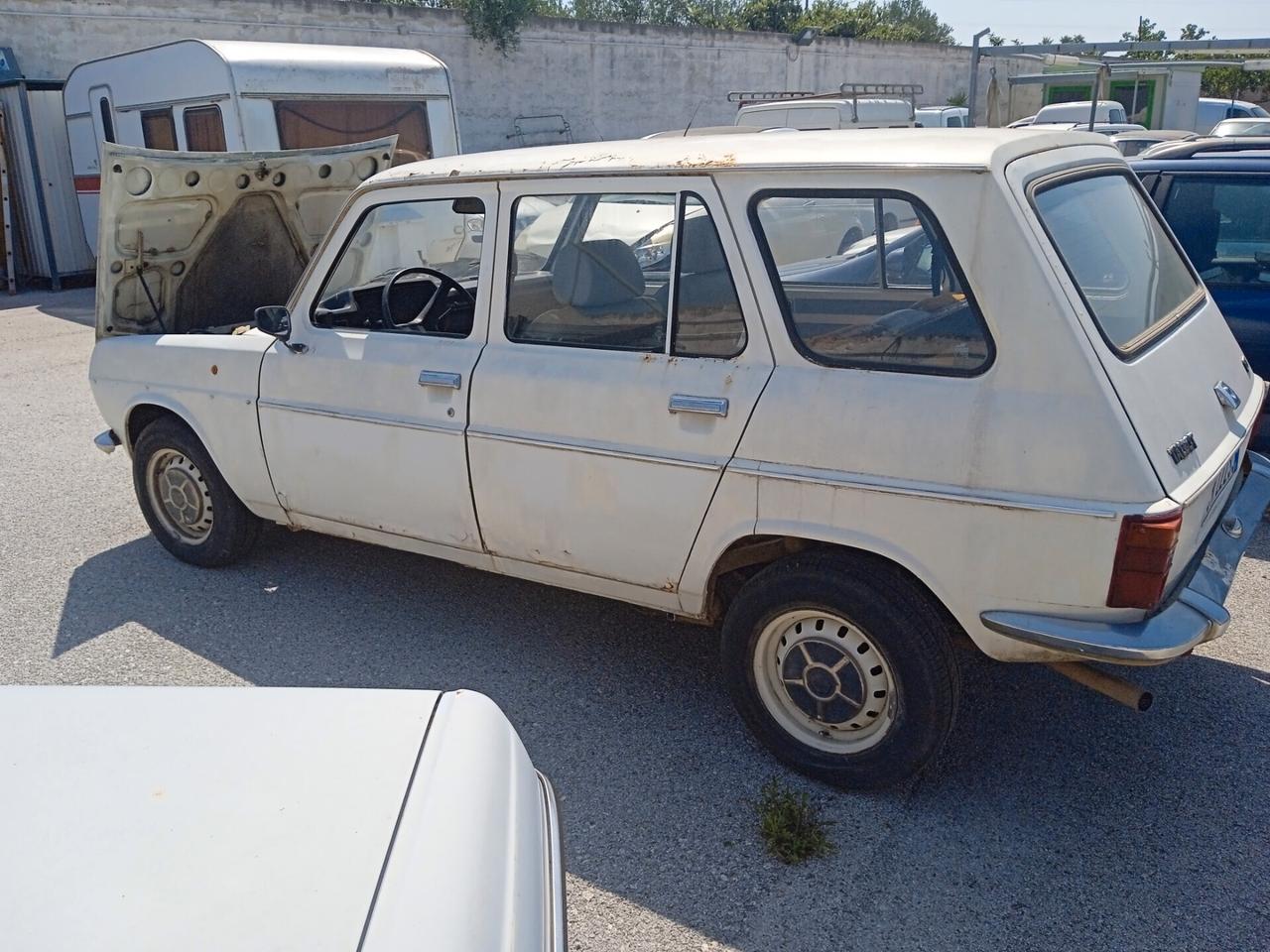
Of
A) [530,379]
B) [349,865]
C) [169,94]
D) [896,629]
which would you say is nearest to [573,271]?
[530,379]

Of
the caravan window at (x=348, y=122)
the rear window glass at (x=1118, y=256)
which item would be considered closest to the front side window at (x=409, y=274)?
the rear window glass at (x=1118, y=256)

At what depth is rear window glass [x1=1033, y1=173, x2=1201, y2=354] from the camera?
3104 mm

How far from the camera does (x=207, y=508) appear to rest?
16.8ft

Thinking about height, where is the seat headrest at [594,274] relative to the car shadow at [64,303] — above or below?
above

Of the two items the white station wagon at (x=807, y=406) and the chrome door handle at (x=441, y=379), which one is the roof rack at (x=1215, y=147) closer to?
the white station wagon at (x=807, y=406)

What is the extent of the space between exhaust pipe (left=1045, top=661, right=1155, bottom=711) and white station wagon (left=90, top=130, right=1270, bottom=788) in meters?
0.01

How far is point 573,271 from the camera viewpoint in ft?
12.6

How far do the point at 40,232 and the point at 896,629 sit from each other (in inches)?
585

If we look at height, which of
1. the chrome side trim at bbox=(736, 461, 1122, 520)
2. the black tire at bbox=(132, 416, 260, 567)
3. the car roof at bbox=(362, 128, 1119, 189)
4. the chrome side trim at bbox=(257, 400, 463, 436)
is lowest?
the black tire at bbox=(132, 416, 260, 567)

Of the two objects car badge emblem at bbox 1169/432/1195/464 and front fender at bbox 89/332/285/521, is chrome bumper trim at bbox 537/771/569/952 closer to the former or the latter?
car badge emblem at bbox 1169/432/1195/464

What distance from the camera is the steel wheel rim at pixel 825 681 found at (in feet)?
10.8

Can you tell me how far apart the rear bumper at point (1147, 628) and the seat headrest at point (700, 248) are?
4.35 feet

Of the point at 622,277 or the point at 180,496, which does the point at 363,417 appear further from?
the point at 180,496

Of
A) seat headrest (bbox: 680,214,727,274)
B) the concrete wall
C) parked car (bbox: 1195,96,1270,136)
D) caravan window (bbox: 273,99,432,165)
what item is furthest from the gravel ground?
parked car (bbox: 1195,96,1270,136)
